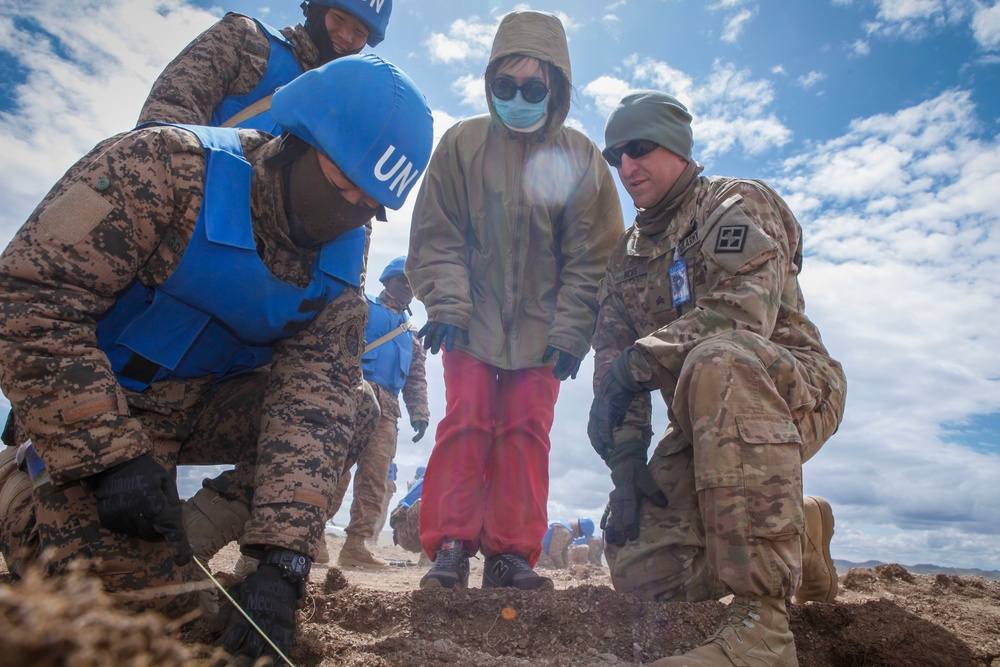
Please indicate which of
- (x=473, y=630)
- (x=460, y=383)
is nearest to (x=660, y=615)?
(x=473, y=630)

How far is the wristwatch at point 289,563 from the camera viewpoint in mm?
1915

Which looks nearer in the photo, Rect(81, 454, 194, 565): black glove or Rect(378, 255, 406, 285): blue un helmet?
Rect(81, 454, 194, 565): black glove

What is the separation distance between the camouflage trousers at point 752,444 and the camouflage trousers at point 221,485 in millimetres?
1230

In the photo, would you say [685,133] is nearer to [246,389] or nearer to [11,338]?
[246,389]

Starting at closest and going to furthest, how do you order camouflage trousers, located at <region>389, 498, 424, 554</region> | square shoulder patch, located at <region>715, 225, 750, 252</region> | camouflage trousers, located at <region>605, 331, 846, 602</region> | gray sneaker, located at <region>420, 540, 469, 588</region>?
camouflage trousers, located at <region>605, 331, 846, 602</region> → square shoulder patch, located at <region>715, 225, 750, 252</region> → gray sneaker, located at <region>420, 540, 469, 588</region> → camouflage trousers, located at <region>389, 498, 424, 554</region>

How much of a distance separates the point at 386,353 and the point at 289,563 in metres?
4.23

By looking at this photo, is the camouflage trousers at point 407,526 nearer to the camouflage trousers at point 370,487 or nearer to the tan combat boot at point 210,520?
the camouflage trousers at point 370,487

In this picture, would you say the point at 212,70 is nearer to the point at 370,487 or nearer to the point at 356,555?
the point at 370,487

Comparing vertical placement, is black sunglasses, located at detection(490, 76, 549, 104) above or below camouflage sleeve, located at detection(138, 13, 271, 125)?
above

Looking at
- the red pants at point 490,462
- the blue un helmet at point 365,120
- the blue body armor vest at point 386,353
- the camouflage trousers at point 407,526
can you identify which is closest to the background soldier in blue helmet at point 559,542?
the camouflage trousers at point 407,526

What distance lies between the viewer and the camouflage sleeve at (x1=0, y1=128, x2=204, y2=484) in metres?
1.77

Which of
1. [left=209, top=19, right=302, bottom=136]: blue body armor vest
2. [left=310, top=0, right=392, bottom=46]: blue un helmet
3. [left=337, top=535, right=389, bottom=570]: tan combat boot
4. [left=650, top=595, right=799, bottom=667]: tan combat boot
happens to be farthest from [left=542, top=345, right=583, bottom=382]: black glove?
[left=337, top=535, right=389, bottom=570]: tan combat boot

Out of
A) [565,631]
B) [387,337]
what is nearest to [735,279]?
[565,631]

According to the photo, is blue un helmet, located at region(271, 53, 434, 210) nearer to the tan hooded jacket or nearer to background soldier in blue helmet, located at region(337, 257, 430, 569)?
the tan hooded jacket
